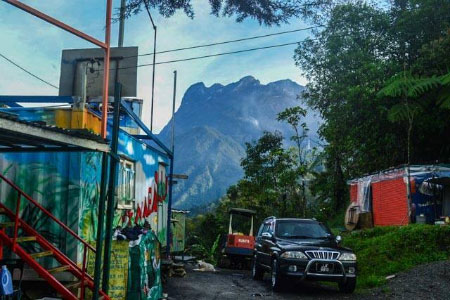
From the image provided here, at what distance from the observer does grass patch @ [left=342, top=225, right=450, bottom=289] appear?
13599 millimetres

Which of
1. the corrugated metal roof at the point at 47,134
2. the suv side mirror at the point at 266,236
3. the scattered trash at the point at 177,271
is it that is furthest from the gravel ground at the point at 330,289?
the corrugated metal roof at the point at 47,134

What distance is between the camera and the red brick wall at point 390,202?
20.1 meters

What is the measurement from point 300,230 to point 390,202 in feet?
33.2

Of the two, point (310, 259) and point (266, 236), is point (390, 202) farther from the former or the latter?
point (310, 259)

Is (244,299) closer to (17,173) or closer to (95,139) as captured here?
(17,173)

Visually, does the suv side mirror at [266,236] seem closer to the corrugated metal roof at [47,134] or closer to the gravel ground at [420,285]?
the gravel ground at [420,285]

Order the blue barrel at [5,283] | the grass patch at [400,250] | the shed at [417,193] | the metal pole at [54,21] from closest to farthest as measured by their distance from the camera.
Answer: the metal pole at [54,21] → the blue barrel at [5,283] → the grass patch at [400,250] → the shed at [417,193]

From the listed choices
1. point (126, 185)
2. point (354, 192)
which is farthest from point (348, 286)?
point (354, 192)

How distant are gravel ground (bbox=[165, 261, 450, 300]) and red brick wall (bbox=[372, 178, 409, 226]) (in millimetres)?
7575

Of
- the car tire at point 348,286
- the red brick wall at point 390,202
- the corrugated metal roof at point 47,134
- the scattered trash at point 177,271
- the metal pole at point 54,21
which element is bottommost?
the scattered trash at point 177,271

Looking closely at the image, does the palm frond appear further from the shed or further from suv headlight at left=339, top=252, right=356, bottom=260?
suv headlight at left=339, top=252, right=356, bottom=260

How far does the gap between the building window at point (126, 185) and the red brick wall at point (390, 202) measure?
12703mm

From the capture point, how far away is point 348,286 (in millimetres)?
11180

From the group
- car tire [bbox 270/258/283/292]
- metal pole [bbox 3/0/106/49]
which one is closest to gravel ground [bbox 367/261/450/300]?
car tire [bbox 270/258/283/292]
